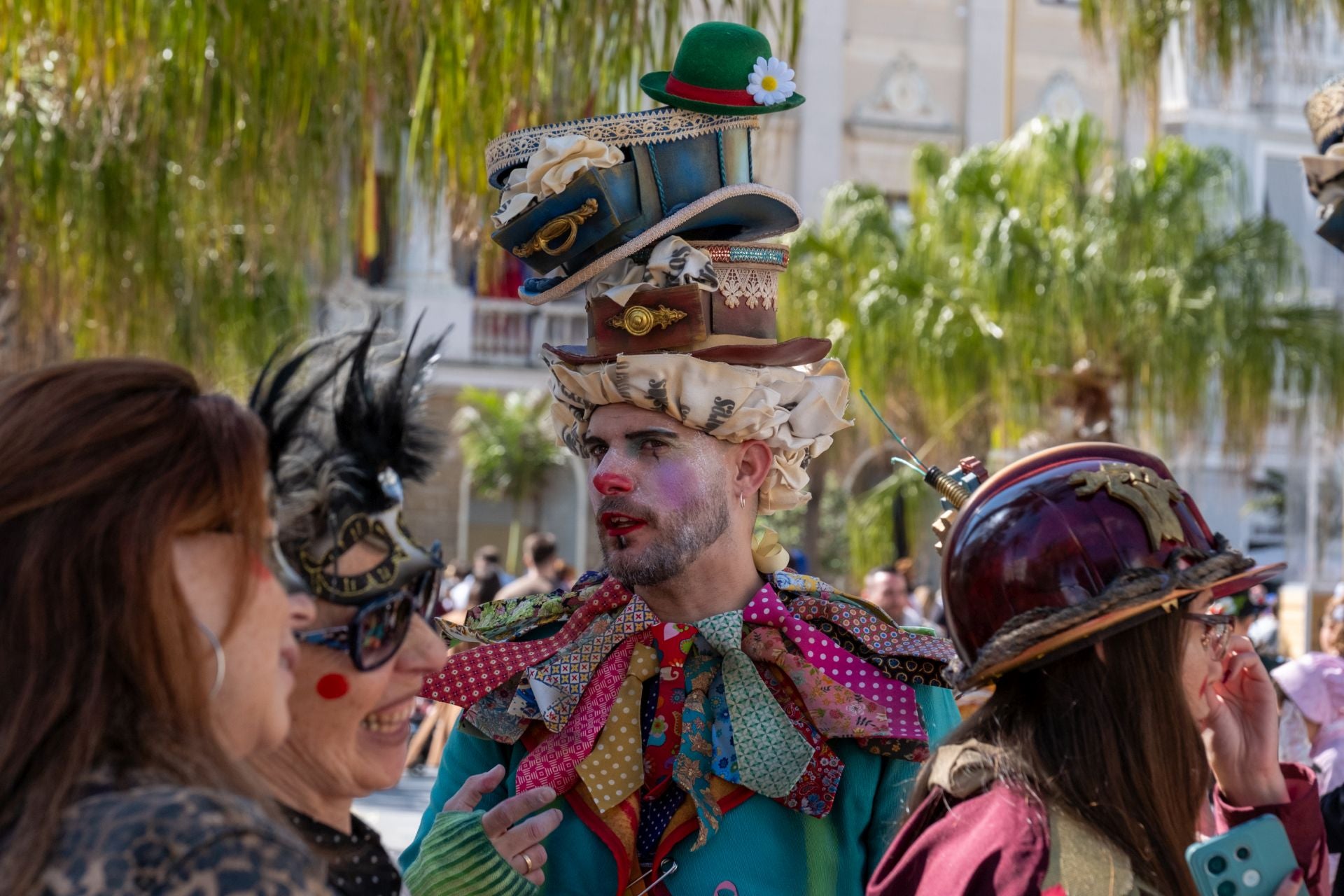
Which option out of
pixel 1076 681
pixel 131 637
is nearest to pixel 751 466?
pixel 1076 681

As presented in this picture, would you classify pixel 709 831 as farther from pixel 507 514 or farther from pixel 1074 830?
pixel 507 514

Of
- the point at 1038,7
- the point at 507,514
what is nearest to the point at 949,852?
the point at 507,514

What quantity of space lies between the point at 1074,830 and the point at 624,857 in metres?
1.05

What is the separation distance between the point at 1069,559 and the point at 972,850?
1.35ft

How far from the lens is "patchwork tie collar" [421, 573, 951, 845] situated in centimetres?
303

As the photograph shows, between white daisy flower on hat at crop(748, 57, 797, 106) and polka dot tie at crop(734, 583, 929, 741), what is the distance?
37.4 inches

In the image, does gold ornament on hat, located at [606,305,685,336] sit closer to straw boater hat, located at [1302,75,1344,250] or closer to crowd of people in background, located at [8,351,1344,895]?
crowd of people in background, located at [8,351,1344,895]

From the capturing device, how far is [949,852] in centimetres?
222

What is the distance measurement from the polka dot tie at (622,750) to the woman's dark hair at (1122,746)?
90 cm

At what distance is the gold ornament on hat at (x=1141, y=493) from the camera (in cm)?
233

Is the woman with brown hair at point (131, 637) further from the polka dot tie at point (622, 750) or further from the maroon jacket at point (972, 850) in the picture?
the polka dot tie at point (622, 750)

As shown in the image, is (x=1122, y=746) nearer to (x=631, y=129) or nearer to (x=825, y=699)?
(x=825, y=699)

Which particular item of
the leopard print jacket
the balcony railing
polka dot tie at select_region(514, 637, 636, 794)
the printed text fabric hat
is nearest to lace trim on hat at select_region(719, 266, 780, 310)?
the printed text fabric hat

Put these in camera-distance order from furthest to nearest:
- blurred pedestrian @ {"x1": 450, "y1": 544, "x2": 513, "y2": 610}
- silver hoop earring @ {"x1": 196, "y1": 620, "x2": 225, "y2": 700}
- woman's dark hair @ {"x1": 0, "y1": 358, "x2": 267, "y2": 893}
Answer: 1. blurred pedestrian @ {"x1": 450, "y1": 544, "x2": 513, "y2": 610}
2. silver hoop earring @ {"x1": 196, "y1": 620, "x2": 225, "y2": 700}
3. woman's dark hair @ {"x1": 0, "y1": 358, "x2": 267, "y2": 893}
